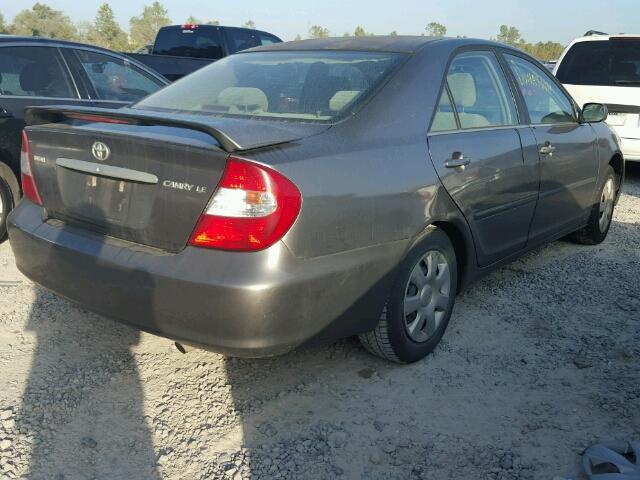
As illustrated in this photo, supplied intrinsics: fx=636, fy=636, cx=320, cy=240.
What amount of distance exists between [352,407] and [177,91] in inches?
77.9

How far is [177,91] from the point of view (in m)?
3.56

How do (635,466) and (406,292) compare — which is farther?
(406,292)

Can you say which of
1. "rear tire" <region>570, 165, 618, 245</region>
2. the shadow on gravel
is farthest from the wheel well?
"rear tire" <region>570, 165, 618, 245</region>

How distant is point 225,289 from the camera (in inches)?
91.8

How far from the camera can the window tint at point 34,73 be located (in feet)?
15.9

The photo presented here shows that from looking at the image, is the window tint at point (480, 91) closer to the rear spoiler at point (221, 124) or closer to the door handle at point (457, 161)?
the door handle at point (457, 161)

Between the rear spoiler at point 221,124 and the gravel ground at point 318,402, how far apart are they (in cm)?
117

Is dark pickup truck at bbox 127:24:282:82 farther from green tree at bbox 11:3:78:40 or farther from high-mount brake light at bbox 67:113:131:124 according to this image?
green tree at bbox 11:3:78:40

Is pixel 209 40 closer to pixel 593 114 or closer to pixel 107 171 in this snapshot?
pixel 593 114

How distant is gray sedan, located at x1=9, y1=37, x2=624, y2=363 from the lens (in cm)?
237

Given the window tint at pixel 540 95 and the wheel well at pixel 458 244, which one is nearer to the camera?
the wheel well at pixel 458 244

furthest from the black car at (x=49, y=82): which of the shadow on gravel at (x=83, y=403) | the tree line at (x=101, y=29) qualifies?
the tree line at (x=101, y=29)

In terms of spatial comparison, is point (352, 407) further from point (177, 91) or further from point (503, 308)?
point (177, 91)

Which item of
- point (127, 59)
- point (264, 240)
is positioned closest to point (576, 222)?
point (264, 240)
